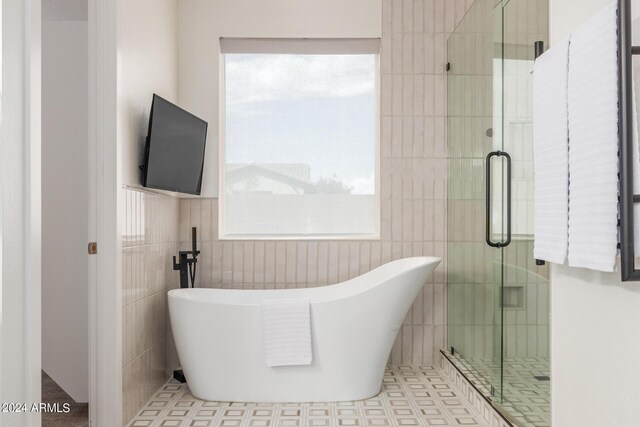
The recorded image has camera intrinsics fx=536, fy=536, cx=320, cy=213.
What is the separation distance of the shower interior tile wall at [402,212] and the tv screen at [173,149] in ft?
1.36

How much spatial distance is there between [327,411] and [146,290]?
48.5 inches

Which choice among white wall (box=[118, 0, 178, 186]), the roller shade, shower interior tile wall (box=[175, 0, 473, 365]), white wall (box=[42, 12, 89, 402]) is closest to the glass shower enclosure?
shower interior tile wall (box=[175, 0, 473, 365])

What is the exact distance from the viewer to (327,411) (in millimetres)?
2885

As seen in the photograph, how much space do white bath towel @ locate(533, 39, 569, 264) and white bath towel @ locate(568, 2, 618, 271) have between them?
0.05 m

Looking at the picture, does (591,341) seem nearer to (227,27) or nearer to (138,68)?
(138,68)

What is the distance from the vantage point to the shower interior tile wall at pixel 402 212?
3768mm

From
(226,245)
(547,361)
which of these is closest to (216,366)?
(226,245)

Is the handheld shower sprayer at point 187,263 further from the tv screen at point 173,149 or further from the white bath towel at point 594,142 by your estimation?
the white bath towel at point 594,142

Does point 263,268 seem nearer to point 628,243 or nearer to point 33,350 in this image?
point 33,350

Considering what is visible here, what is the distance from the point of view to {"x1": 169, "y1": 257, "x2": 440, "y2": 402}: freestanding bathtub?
2.95 meters

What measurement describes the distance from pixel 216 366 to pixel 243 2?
2485 mm

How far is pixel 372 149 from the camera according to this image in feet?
12.8

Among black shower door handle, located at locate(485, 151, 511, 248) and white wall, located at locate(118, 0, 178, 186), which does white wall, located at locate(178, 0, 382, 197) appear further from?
black shower door handle, located at locate(485, 151, 511, 248)

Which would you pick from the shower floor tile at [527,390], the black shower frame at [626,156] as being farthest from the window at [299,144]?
the black shower frame at [626,156]
